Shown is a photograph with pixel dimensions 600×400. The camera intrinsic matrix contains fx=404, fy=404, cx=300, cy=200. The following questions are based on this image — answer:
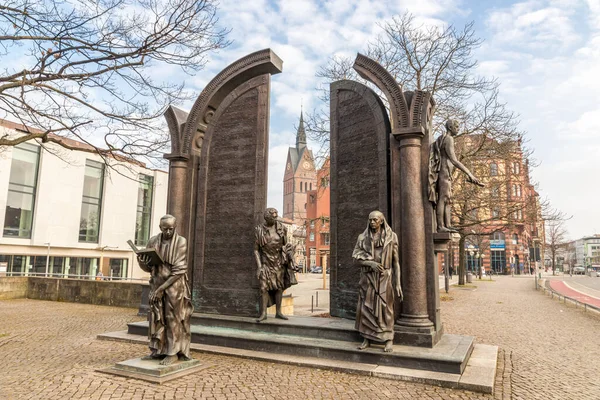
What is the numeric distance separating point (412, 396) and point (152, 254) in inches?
163

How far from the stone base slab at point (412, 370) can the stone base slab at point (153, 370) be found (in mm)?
1315

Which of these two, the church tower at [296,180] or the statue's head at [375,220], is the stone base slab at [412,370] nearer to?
the statue's head at [375,220]

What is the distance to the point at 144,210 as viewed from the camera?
39.3 m

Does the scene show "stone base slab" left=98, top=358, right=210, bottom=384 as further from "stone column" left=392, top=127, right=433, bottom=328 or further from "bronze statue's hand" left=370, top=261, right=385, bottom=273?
"stone column" left=392, top=127, right=433, bottom=328

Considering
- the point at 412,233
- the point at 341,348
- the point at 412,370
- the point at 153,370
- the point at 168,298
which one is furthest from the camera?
the point at 412,233

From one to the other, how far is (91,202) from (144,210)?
5.51 metres

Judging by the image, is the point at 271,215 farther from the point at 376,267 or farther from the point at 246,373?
the point at 246,373

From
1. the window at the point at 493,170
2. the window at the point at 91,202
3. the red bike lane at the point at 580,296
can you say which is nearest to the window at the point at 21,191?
the window at the point at 91,202

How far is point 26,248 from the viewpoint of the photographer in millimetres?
29844

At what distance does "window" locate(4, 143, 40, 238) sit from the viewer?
29.0 metres

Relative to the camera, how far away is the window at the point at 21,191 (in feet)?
95.3

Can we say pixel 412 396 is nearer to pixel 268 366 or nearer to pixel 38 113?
pixel 268 366

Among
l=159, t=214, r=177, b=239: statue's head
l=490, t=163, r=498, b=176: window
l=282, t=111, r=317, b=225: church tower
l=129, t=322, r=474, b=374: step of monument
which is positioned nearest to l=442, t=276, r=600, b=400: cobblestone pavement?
l=129, t=322, r=474, b=374: step of monument

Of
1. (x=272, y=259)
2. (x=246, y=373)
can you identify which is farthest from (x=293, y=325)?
(x=246, y=373)
